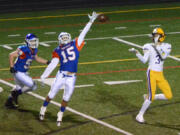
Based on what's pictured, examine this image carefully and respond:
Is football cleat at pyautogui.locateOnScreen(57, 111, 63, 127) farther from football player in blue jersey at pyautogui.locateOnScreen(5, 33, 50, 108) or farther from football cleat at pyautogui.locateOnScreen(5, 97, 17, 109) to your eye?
football cleat at pyautogui.locateOnScreen(5, 97, 17, 109)

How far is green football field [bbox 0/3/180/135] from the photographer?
11594 millimetres

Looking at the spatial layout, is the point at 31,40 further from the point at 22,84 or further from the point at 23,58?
the point at 22,84

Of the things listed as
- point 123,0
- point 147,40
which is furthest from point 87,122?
point 123,0

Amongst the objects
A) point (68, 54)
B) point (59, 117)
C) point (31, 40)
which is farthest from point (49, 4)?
point (59, 117)

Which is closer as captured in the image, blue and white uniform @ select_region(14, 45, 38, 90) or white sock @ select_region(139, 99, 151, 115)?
white sock @ select_region(139, 99, 151, 115)

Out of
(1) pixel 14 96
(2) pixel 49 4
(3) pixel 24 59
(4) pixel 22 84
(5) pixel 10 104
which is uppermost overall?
(2) pixel 49 4

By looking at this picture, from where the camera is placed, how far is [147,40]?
65.3ft

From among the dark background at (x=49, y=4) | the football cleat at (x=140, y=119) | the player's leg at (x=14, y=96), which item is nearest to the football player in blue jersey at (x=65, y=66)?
the player's leg at (x=14, y=96)

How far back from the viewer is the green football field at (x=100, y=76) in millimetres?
11594

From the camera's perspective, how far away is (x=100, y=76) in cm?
1552

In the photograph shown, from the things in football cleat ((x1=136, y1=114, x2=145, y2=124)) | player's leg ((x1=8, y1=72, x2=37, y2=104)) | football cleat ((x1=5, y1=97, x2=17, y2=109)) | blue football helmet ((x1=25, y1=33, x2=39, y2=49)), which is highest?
blue football helmet ((x1=25, y1=33, x2=39, y2=49))

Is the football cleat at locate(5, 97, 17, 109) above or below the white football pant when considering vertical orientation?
below

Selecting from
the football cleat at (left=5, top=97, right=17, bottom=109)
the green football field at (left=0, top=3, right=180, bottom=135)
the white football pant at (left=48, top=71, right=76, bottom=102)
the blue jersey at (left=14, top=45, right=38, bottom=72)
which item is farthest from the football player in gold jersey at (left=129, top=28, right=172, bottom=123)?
the football cleat at (left=5, top=97, right=17, bottom=109)

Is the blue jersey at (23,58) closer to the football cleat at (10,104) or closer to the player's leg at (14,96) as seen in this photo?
the player's leg at (14,96)
